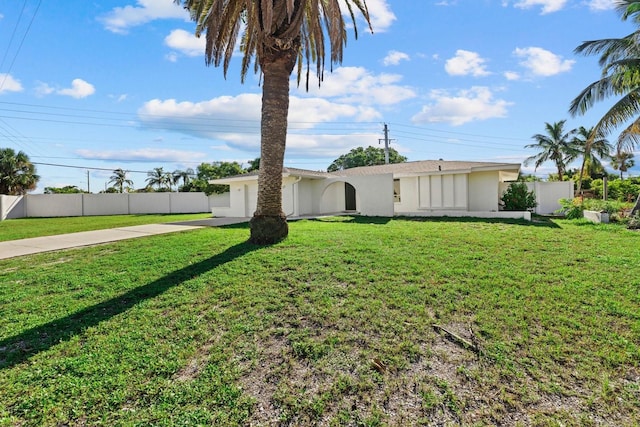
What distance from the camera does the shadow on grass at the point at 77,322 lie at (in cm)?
441

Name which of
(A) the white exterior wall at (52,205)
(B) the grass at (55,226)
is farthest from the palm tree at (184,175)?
(B) the grass at (55,226)

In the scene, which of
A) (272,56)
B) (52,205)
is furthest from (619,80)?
(52,205)

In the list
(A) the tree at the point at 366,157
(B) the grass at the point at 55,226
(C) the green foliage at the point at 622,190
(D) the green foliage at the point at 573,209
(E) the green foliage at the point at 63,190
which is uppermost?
(A) the tree at the point at 366,157

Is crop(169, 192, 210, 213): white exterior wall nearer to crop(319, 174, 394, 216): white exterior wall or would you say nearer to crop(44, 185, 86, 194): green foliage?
crop(44, 185, 86, 194): green foliage

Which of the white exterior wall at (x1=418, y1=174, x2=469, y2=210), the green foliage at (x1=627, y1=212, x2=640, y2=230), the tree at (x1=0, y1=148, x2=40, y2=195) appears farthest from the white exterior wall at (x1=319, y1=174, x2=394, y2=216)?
the tree at (x1=0, y1=148, x2=40, y2=195)

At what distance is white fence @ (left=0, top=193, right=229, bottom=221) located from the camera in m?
32.8

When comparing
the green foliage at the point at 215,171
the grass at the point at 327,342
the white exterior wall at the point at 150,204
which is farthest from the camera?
the green foliage at the point at 215,171

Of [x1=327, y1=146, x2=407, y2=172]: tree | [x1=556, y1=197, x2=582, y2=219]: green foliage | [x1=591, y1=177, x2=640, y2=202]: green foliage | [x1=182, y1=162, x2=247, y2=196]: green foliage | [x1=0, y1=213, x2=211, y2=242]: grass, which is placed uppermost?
[x1=327, y1=146, x2=407, y2=172]: tree

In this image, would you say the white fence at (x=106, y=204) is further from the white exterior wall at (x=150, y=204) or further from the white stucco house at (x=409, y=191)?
the white stucco house at (x=409, y=191)

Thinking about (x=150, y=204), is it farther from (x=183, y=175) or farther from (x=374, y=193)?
(x=374, y=193)

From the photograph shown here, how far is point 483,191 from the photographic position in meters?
19.0

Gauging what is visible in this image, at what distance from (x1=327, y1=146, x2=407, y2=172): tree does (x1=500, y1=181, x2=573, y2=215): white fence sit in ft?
93.1

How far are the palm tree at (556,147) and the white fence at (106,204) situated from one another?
115 ft

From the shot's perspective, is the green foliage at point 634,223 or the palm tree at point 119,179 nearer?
the green foliage at point 634,223
